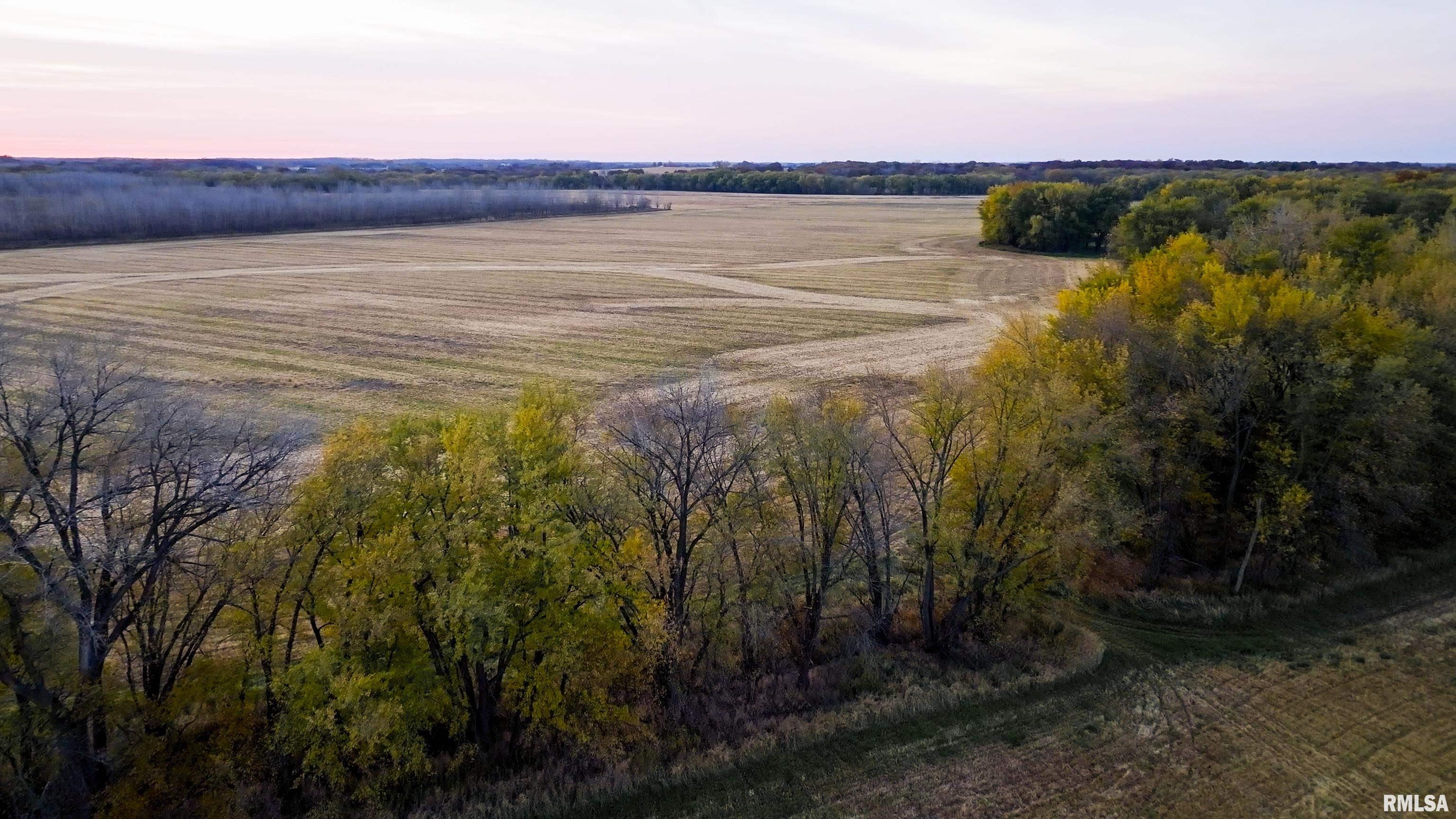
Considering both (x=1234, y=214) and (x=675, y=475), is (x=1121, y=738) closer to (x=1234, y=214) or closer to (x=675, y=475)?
(x=675, y=475)

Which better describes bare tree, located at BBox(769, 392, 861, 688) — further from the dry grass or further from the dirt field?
the dirt field

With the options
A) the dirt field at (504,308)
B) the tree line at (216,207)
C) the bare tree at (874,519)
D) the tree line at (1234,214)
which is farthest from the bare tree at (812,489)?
the tree line at (216,207)

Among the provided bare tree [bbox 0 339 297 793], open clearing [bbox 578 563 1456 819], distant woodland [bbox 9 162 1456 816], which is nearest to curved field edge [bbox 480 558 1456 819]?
open clearing [bbox 578 563 1456 819]

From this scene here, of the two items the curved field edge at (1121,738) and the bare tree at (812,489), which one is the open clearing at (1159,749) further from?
the bare tree at (812,489)

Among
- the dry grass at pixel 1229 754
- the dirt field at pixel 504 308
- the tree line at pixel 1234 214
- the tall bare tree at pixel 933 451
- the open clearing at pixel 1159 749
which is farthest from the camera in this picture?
the dirt field at pixel 504 308

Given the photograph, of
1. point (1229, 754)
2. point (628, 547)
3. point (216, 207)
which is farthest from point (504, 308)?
point (216, 207)
